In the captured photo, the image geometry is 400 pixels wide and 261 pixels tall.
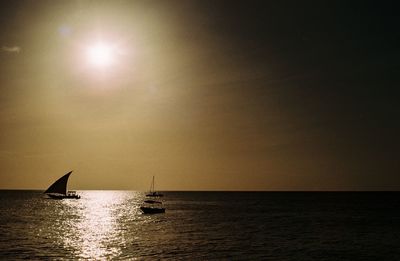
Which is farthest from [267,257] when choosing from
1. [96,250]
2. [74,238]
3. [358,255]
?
[74,238]

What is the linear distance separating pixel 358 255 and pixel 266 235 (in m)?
19.5

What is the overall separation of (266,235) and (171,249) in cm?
2130

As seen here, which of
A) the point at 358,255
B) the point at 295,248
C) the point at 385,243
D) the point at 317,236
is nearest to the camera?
the point at 358,255

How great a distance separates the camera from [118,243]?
2160 inches

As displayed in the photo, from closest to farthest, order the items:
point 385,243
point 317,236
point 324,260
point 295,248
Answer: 1. point 324,260
2. point 295,248
3. point 385,243
4. point 317,236

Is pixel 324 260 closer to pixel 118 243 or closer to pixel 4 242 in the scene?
pixel 118 243

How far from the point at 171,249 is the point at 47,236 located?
22246 mm

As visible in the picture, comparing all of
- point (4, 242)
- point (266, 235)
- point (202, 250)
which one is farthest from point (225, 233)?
point (4, 242)

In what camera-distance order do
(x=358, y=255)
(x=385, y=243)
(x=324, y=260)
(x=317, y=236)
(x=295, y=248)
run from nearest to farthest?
(x=324, y=260) → (x=358, y=255) → (x=295, y=248) → (x=385, y=243) → (x=317, y=236)

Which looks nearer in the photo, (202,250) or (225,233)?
(202,250)

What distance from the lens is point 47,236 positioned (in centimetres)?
6159

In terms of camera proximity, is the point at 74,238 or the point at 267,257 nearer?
the point at 267,257

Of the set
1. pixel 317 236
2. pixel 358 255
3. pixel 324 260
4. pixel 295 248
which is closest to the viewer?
pixel 324 260

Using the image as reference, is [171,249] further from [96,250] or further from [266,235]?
[266,235]
